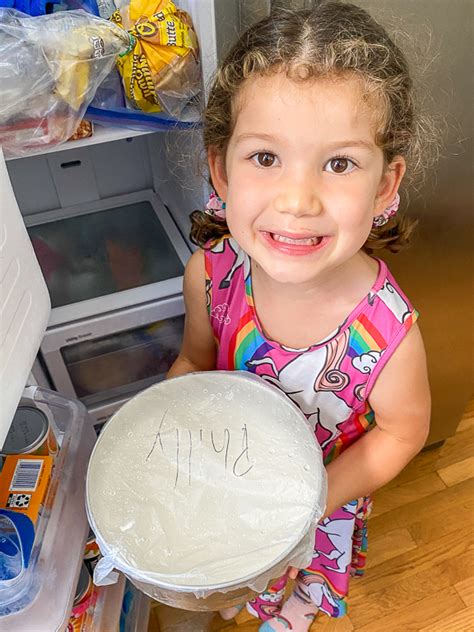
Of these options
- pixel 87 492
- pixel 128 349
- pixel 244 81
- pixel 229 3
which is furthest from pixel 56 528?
pixel 229 3

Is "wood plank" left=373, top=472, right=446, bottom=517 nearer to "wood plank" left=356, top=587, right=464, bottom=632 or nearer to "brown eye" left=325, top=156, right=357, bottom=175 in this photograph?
"wood plank" left=356, top=587, right=464, bottom=632

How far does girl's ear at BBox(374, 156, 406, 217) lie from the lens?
2.22ft

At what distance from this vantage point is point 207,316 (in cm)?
88

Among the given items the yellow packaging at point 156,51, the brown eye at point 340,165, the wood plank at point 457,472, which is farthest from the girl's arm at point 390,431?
the wood plank at point 457,472

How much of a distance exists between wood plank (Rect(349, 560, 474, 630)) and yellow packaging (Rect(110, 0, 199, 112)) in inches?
41.2

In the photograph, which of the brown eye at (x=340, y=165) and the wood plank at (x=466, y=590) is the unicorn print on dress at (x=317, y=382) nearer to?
the brown eye at (x=340, y=165)

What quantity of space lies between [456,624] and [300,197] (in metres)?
1.00

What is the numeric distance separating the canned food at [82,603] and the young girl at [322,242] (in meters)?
0.28

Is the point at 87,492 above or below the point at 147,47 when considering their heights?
below

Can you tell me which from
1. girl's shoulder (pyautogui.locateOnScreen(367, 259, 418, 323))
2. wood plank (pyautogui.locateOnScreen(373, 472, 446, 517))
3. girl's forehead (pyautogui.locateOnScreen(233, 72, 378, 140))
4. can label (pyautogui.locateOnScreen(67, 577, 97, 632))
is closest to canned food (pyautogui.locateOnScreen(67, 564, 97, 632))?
can label (pyautogui.locateOnScreen(67, 577, 97, 632))

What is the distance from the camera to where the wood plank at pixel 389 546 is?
1.27 m

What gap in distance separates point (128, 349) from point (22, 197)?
387mm

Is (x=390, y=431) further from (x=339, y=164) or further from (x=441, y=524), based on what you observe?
(x=441, y=524)

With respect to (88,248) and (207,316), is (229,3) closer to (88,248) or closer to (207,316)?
(207,316)
